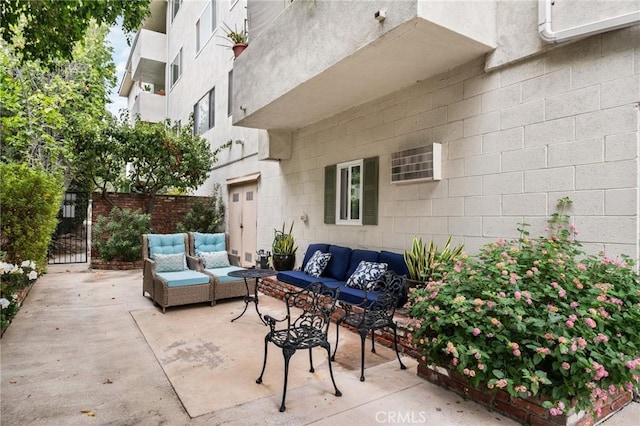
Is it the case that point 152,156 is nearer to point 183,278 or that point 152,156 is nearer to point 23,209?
point 23,209

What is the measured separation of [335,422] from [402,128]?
3.75 metres

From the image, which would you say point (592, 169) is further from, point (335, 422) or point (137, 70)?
point (137, 70)

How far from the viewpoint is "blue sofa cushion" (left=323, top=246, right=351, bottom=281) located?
5555 mm

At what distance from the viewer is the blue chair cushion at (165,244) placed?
248 inches

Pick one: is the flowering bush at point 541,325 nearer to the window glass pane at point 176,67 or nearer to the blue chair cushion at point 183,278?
the blue chair cushion at point 183,278

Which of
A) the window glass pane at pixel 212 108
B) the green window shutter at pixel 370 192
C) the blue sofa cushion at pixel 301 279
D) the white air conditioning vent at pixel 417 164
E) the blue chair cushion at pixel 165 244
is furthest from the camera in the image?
the window glass pane at pixel 212 108

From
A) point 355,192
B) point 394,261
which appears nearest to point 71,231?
point 355,192

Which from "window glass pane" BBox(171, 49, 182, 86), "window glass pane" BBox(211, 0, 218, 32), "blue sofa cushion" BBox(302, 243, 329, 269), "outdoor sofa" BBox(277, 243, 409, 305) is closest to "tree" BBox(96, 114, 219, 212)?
"window glass pane" BBox(211, 0, 218, 32)

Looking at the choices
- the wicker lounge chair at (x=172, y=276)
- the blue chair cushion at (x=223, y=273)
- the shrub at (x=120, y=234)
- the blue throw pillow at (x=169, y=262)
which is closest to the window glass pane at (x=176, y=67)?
the shrub at (x=120, y=234)

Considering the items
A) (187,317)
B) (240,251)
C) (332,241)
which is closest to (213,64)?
(240,251)

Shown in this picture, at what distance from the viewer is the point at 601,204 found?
10.4 ft

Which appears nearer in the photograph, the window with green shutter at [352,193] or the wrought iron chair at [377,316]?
the wrought iron chair at [377,316]

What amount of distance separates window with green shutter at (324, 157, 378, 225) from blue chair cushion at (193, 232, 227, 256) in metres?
2.00

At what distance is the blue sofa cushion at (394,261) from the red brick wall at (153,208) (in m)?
7.33
